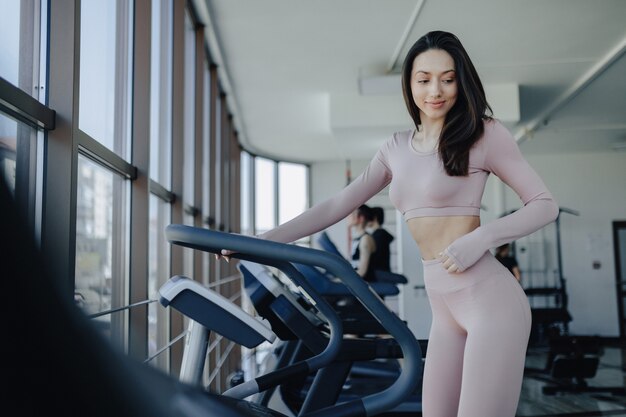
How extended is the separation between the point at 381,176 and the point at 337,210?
0.12 metres

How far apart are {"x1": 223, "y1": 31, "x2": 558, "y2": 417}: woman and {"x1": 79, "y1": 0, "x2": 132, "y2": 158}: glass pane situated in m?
1.35

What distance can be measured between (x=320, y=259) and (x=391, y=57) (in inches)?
208

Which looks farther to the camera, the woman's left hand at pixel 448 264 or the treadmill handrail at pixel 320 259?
the woman's left hand at pixel 448 264

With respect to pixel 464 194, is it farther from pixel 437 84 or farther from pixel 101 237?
pixel 101 237

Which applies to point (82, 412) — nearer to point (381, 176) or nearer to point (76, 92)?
point (381, 176)

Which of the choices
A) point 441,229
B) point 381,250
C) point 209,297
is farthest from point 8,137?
point 381,250

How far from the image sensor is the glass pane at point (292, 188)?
10847 mm

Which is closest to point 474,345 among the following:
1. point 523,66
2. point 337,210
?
point 337,210

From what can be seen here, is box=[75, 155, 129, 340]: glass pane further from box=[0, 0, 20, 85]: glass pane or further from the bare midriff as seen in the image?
the bare midriff

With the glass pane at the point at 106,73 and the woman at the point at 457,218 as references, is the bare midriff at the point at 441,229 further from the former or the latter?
the glass pane at the point at 106,73

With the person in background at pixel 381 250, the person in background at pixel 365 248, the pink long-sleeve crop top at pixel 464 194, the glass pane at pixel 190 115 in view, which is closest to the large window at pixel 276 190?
the glass pane at pixel 190 115

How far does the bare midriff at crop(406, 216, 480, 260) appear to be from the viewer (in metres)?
1.17

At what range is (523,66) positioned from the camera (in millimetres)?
6059

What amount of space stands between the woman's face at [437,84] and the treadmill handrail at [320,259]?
18.7 inches
